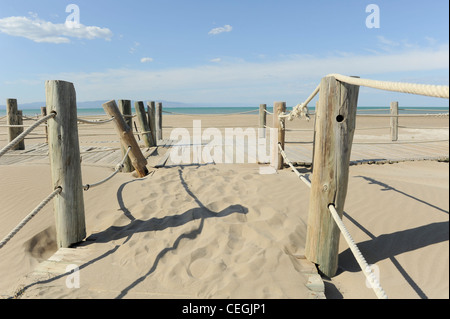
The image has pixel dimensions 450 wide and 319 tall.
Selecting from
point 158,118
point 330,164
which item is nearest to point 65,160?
point 330,164

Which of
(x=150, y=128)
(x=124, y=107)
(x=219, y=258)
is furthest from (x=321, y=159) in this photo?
(x=150, y=128)

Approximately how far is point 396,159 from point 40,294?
5.52 m

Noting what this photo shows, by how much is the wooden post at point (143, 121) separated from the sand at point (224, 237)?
2.68 meters

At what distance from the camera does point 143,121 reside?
6.88 meters

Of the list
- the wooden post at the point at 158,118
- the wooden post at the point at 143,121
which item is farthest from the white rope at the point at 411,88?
the wooden post at the point at 158,118

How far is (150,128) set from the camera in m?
7.42

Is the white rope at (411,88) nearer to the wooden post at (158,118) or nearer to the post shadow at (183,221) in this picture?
the post shadow at (183,221)

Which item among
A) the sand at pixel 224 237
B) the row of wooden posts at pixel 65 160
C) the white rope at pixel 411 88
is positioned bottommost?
the sand at pixel 224 237

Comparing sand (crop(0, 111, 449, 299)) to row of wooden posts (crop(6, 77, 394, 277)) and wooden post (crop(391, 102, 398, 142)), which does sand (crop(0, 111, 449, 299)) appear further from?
wooden post (crop(391, 102, 398, 142))

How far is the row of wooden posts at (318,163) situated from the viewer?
6.59ft

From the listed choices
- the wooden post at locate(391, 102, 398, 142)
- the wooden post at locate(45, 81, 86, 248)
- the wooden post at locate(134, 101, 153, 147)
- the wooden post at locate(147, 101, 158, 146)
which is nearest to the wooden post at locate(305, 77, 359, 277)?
the wooden post at locate(45, 81, 86, 248)

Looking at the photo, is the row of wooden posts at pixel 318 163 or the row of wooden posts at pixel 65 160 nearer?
the row of wooden posts at pixel 318 163
